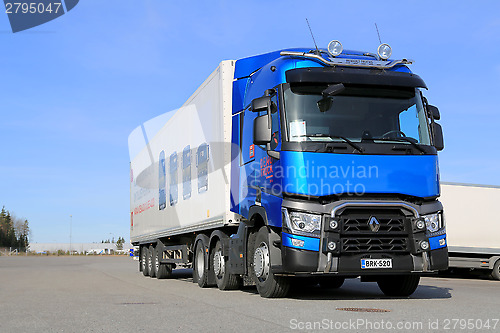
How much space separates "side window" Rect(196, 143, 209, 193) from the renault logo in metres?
5.03

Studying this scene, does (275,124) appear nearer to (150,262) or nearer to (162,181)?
(162,181)

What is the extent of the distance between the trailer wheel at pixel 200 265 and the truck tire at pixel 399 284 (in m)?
4.04

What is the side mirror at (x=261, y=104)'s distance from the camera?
1025cm

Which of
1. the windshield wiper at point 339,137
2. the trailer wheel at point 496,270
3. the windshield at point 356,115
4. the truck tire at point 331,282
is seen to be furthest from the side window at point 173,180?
the trailer wheel at point 496,270

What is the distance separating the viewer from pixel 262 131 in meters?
10.1

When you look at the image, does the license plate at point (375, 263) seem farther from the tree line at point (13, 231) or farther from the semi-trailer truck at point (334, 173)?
the tree line at point (13, 231)

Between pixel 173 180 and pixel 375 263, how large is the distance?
876 centimetres

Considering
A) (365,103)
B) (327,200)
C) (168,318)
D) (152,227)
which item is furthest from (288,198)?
(152,227)

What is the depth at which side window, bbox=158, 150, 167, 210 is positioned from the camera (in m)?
18.6

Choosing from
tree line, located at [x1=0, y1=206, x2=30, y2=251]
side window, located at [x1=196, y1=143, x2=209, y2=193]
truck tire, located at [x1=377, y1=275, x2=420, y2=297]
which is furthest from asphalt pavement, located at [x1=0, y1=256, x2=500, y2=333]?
tree line, located at [x1=0, y1=206, x2=30, y2=251]

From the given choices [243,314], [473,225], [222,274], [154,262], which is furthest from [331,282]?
[473,225]

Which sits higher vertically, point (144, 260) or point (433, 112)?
point (433, 112)

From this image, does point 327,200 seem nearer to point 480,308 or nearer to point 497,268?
point 480,308

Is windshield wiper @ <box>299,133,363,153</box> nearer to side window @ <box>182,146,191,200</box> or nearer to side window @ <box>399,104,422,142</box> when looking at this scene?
side window @ <box>399,104,422,142</box>
